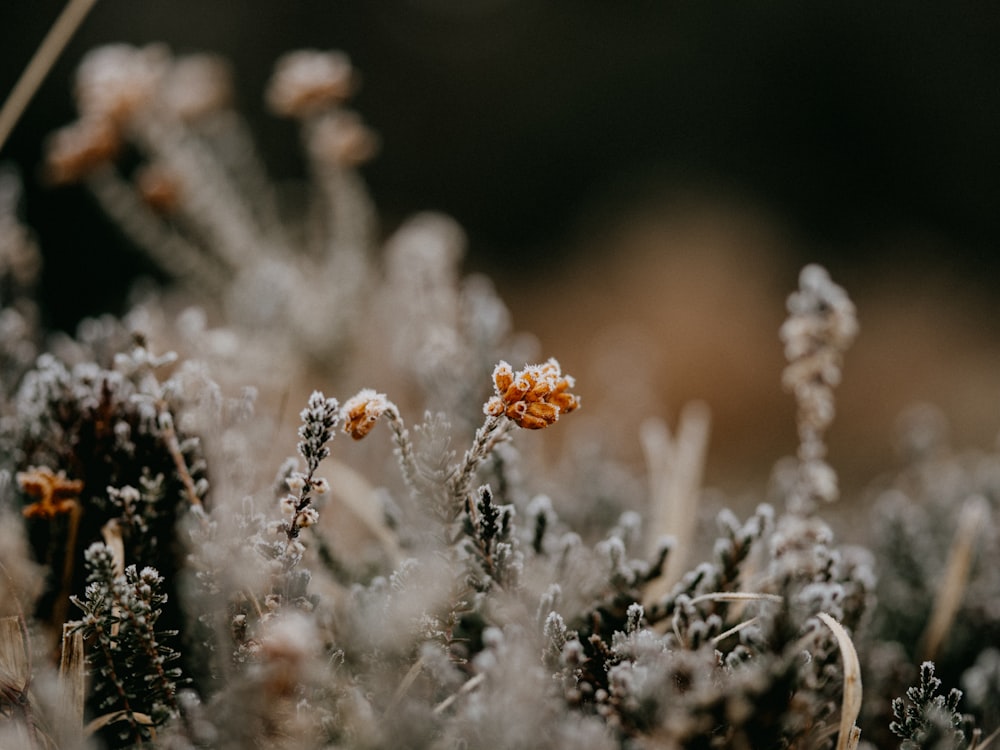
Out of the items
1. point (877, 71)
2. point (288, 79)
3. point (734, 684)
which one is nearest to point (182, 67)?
point (288, 79)

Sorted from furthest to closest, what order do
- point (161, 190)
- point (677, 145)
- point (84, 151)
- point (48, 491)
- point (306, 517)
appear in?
point (677, 145) < point (161, 190) < point (84, 151) < point (48, 491) < point (306, 517)

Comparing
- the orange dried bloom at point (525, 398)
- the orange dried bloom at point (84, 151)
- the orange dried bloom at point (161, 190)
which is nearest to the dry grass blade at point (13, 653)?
the orange dried bloom at point (525, 398)

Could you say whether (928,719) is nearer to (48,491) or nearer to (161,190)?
(48,491)

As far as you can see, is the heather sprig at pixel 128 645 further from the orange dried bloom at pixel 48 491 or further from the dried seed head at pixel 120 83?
the dried seed head at pixel 120 83

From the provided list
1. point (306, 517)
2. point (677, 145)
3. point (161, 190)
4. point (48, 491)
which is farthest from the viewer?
point (677, 145)

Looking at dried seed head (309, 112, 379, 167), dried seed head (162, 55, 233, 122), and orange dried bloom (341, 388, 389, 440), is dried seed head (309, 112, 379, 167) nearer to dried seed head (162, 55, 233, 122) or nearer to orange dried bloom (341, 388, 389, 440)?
dried seed head (162, 55, 233, 122)

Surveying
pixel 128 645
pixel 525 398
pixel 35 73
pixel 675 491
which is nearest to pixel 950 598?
pixel 675 491
